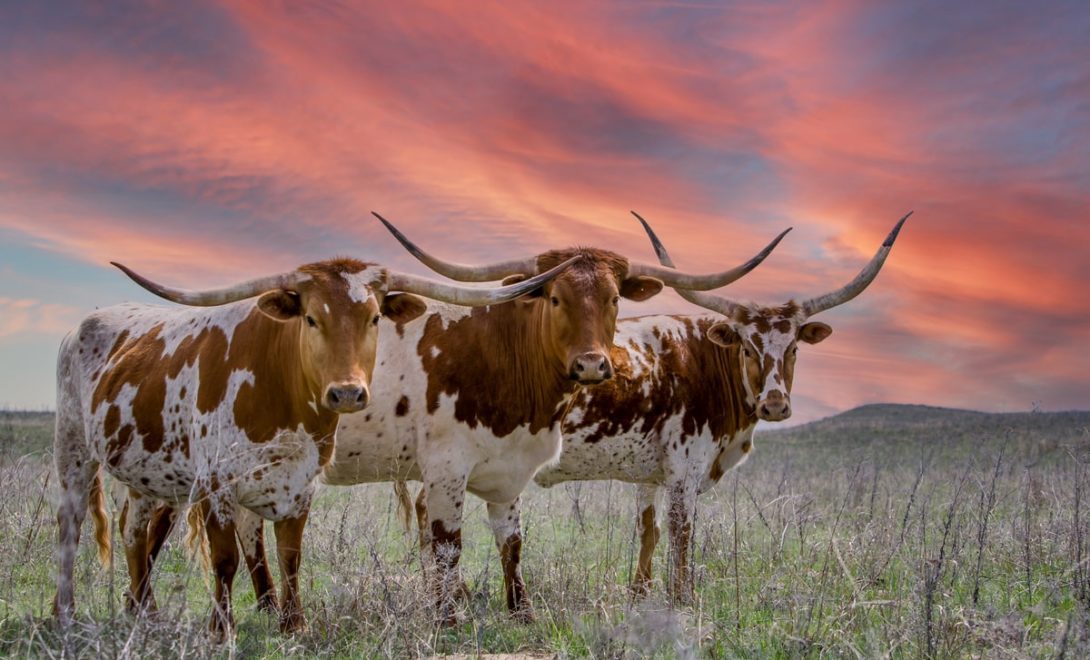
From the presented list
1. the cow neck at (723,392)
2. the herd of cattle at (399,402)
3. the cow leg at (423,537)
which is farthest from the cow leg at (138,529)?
the cow neck at (723,392)

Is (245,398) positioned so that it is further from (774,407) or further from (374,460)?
(774,407)

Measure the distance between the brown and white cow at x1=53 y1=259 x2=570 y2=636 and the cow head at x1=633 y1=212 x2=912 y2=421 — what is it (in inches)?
104

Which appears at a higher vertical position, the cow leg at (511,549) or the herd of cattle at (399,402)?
the herd of cattle at (399,402)

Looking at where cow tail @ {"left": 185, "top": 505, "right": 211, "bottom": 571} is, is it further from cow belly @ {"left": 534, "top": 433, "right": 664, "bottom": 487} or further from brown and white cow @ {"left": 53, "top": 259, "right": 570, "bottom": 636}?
cow belly @ {"left": 534, "top": 433, "right": 664, "bottom": 487}

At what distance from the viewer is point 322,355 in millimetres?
5113

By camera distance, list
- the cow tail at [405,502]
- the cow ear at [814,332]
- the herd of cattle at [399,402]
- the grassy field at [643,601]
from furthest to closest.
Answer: the cow ear at [814,332] → the cow tail at [405,502] → the herd of cattle at [399,402] → the grassy field at [643,601]

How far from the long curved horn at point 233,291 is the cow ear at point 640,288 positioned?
242cm

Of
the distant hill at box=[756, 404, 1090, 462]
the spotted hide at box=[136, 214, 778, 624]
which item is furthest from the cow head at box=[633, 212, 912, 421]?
the distant hill at box=[756, 404, 1090, 462]

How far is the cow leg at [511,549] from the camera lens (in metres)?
6.26

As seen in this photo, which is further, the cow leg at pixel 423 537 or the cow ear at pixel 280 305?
the cow leg at pixel 423 537

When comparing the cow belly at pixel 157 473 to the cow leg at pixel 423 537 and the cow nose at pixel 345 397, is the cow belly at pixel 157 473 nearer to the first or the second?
the cow nose at pixel 345 397

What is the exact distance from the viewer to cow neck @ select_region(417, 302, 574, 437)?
624 cm

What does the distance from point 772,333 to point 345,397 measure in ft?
14.4

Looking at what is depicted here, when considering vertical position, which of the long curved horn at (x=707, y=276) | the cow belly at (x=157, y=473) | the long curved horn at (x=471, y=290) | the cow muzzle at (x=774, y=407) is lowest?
the cow belly at (x=157, y=473)
